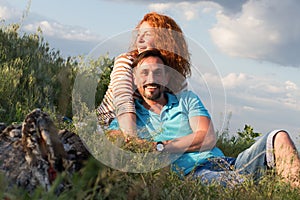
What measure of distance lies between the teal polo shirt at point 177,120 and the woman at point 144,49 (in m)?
0.12

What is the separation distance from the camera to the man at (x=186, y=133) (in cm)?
439

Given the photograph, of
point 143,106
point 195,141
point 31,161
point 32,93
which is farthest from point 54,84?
point 31,161

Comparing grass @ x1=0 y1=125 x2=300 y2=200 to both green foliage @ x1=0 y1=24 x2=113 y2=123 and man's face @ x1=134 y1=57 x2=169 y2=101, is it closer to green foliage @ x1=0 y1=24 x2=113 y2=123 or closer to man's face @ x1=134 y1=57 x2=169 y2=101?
man's face @ x1=134 y1=57 x2=169 y2=101

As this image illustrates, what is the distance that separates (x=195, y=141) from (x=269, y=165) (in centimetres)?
63

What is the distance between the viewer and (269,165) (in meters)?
4.43

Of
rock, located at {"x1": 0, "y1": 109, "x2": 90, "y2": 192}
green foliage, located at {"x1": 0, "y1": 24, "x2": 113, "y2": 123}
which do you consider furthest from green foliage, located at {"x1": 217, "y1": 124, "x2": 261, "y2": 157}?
rock, located at {"x1": 0, "y1": 109, "x2": 90, "y2": 192}

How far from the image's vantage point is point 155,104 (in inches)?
190

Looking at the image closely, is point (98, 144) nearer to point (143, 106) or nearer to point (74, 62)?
point (143, 106)

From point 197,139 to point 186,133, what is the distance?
13cm

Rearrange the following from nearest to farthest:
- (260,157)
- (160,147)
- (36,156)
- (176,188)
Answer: (36,156), (176,188), (160,147), (260,157)

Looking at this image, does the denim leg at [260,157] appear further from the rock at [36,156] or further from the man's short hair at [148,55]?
the rock at [36,156]

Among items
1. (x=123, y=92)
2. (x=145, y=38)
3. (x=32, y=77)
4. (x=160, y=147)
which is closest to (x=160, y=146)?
(x=160, y=147)

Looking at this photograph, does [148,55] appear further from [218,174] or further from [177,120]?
[218,174]

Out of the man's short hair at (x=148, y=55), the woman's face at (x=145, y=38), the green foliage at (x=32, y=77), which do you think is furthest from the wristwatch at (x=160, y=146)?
the green foliage at (x=32, y=77)
